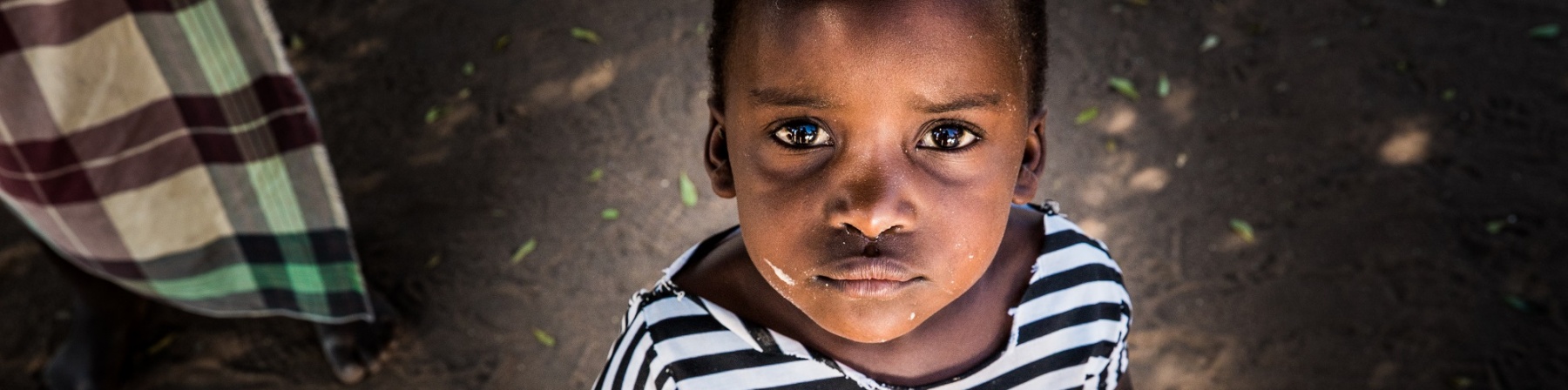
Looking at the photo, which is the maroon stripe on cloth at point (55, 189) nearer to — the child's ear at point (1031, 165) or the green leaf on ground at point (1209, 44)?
the child's ear at point (1031, 165)

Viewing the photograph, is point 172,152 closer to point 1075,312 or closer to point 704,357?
point 704,357

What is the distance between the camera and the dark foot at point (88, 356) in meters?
3.36

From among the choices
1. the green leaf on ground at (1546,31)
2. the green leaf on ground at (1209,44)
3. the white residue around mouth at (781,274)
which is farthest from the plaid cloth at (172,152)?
the green leaf on ground at (1546,31)

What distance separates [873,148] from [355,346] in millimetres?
2713

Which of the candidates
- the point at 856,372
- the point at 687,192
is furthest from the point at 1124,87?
the point at 856,372

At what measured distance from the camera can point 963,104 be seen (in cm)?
123

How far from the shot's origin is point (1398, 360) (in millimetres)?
3248

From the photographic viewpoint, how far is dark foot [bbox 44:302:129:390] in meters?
3.36

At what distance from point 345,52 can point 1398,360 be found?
3.96m

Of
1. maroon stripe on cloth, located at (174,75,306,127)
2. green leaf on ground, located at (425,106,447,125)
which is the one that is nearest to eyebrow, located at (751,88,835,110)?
maroon stripe on cloth, located at (174,75,306,127)

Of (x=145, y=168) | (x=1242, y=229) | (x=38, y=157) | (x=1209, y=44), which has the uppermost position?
(x=38, y=157)

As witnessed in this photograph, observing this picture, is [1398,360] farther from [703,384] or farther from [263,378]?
[263,378]

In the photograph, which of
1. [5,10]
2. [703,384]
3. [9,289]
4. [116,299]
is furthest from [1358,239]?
[9,289]

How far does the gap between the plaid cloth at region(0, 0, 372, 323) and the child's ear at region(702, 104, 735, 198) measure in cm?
143
